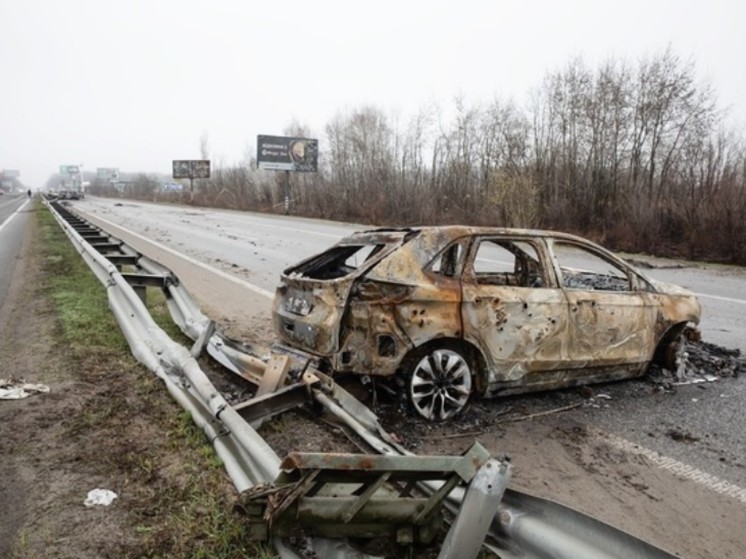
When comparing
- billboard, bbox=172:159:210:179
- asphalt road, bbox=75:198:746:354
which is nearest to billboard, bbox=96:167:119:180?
billboard, bbox=172:159:210:179

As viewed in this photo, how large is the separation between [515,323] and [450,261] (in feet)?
2.40

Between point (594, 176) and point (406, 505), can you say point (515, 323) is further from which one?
point (594, 176)

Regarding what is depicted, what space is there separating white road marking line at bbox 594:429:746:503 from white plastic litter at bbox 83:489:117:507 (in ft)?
10.9

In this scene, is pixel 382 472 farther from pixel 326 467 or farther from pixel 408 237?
pixel 408 237

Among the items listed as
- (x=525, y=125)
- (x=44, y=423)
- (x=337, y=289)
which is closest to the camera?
(x=44, y=423)

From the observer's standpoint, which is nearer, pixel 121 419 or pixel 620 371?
pixel 121 419

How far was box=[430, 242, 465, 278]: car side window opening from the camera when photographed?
15.1 feet

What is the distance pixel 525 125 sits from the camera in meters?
→ 32.0

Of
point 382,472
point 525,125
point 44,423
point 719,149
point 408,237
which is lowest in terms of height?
point 44,423

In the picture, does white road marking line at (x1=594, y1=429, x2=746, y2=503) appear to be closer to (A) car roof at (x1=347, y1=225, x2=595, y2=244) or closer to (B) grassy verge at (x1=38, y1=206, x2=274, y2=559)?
(A) car roof at (x1=347, y1=225, x2=595, y2=244)

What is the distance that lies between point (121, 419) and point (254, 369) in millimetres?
1039

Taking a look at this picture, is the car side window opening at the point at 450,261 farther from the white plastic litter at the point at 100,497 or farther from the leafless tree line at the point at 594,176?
the leafless tree line at the point at 594,176

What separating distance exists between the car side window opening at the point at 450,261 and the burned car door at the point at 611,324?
0.97 m

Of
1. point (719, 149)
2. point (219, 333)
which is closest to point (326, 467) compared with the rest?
point (219, 333)
